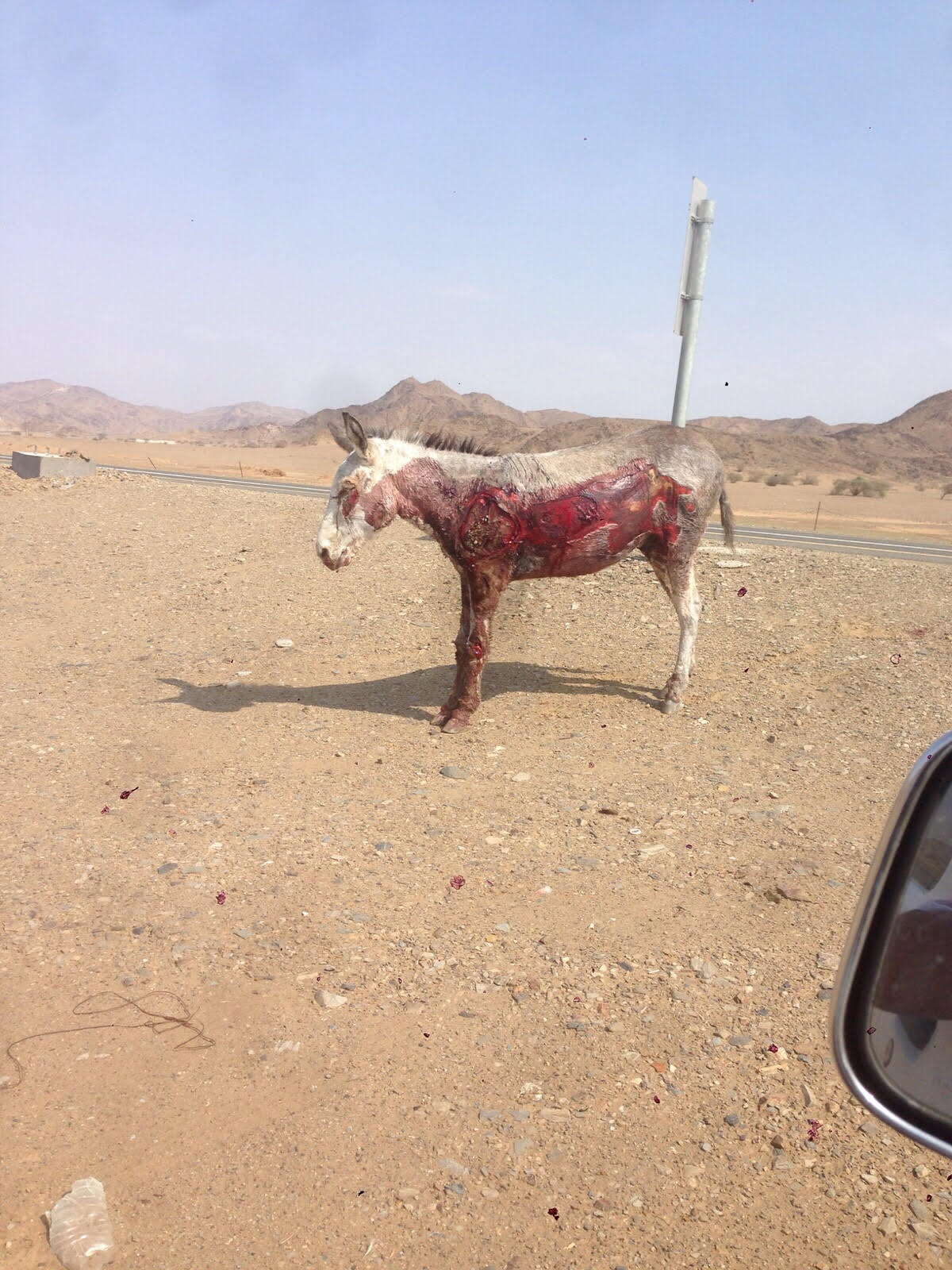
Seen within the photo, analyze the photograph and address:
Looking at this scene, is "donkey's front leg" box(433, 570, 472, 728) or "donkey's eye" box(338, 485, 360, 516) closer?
"donkey's eye" box(338, 485, 360, 516)

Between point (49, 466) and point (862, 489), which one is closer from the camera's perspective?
point (49, 466)

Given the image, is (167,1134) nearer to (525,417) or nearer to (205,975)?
(205,975)

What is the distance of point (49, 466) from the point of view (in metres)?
20.5

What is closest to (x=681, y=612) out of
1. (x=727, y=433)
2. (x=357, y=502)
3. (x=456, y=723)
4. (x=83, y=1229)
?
(x=456, y=723)

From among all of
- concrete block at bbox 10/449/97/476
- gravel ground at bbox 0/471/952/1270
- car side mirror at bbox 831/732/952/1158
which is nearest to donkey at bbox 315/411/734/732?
gravel ground at bbox 0/471/952/1270

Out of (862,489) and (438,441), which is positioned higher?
(438,441)

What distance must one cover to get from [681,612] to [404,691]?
2.51m

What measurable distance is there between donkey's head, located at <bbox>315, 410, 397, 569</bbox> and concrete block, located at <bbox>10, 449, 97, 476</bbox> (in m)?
15.0

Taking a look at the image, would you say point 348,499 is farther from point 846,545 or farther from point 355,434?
point 846,545

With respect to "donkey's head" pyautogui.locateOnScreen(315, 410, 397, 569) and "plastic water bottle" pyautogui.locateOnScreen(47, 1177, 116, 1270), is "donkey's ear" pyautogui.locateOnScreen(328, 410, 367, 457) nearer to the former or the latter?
"donkey's head" pyautogui.locateOnScreen(315, 410, 397, 569)

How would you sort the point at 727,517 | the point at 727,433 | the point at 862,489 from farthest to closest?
the point at 727,433
the point at 862,489
the point at 727,517

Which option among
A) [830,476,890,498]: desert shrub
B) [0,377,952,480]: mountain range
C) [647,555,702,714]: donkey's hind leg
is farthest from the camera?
[0,377,952,480]: mountain range

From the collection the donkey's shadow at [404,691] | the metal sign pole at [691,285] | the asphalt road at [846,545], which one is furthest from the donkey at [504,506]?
the asphalt road at [846,545]

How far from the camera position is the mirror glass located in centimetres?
169
